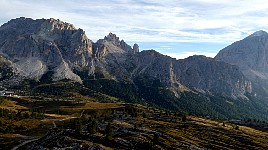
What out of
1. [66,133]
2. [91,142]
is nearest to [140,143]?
[91,142]

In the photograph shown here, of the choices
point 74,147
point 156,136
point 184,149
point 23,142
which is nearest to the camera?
point 74,147

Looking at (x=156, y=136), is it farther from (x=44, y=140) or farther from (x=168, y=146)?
(x=44, y=140)

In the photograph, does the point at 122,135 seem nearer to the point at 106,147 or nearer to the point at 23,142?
the point at 106,147

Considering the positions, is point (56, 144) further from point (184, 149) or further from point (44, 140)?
point (184, 149)

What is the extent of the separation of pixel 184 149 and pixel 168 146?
8.02m

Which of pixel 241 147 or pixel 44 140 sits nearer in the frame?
pixel 44 140

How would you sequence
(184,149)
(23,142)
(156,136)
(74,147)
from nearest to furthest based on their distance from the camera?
(74,147), (184,149), (156,136), (23,142)

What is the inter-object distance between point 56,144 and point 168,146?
177 feet

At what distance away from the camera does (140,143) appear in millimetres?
171375

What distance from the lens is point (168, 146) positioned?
563 feet

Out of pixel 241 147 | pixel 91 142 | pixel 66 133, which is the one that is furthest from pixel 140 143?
pixel 241 147

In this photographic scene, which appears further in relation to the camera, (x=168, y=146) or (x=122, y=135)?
(x=122, y=135)

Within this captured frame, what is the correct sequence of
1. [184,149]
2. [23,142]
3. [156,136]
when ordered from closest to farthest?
[184,149] → [156,136] → [23,142]

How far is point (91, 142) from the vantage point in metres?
162
